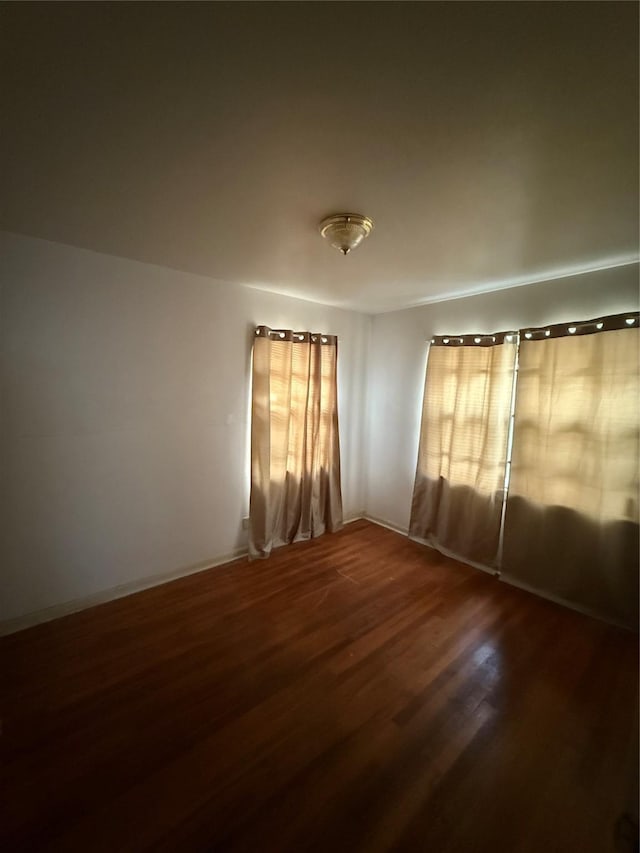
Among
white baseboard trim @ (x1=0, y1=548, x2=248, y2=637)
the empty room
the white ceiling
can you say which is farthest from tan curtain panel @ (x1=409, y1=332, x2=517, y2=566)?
white baseboard trim @ (x1=0, y1=548, x2=248, y2=637)

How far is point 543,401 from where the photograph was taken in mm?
2438

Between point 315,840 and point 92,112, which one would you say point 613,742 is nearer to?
point 315,840

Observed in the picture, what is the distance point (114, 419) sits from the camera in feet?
7.45

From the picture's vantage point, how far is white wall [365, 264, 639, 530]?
7.32ft

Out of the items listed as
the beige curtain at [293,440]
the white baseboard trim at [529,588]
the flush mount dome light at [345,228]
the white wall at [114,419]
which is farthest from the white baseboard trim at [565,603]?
the flush mount dome light at [345,228]

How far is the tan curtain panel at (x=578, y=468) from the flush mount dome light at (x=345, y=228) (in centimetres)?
160

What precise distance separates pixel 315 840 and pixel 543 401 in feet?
8.44

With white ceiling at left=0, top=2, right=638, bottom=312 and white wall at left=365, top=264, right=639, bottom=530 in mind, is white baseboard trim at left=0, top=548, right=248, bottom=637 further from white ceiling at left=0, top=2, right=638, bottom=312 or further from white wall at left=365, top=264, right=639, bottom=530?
white ceiling at left=0, top=2, right=638, bottom=312

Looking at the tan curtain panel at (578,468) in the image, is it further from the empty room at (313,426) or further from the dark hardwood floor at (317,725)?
the dark hardwood floor at (317,725)

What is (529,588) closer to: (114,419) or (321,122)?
(321,122)

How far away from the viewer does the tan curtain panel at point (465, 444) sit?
270 centimetres

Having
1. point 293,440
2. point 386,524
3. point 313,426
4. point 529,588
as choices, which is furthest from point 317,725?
point 386,524

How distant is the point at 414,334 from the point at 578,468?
1774mm

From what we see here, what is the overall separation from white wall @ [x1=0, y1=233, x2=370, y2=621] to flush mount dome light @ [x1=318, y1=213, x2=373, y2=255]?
4.25 ft
